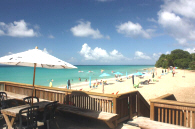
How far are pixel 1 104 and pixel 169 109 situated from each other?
485 centimetres

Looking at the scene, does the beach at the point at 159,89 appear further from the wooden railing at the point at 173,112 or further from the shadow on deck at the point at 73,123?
the wooden railing at the point at 173,112

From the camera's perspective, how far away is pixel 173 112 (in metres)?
3.79

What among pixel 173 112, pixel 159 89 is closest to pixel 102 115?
pixel 173 112

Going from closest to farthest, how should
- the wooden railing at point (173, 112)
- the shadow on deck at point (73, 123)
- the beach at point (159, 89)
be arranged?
the wooden railing at point (173, 112), the shadow on deck at point (73, 123), the beach at point (159, 89)

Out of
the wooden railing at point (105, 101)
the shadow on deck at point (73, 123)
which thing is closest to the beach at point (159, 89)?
the wooden railing at point (105, 101)

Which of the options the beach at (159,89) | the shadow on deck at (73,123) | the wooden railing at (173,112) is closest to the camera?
the wooden railing at (173,112)

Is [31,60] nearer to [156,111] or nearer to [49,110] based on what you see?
[49,110]

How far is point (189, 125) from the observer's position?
350cm

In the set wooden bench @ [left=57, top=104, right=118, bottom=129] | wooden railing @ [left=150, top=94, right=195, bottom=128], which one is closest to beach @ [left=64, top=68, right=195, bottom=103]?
wooden railing @ [left=150, top=94, right=195, bottom=128]

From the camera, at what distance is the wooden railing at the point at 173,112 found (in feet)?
11.4

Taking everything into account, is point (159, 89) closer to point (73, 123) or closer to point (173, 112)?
point (173, 112)

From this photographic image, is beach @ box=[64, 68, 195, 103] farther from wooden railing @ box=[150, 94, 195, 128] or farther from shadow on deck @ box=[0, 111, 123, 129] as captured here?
wooden railing @ box=[150, 94, 195, 128]

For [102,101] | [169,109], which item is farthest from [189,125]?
[102,101]

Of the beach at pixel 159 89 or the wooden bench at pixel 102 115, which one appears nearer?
the wooden bench at pixel 102 115
